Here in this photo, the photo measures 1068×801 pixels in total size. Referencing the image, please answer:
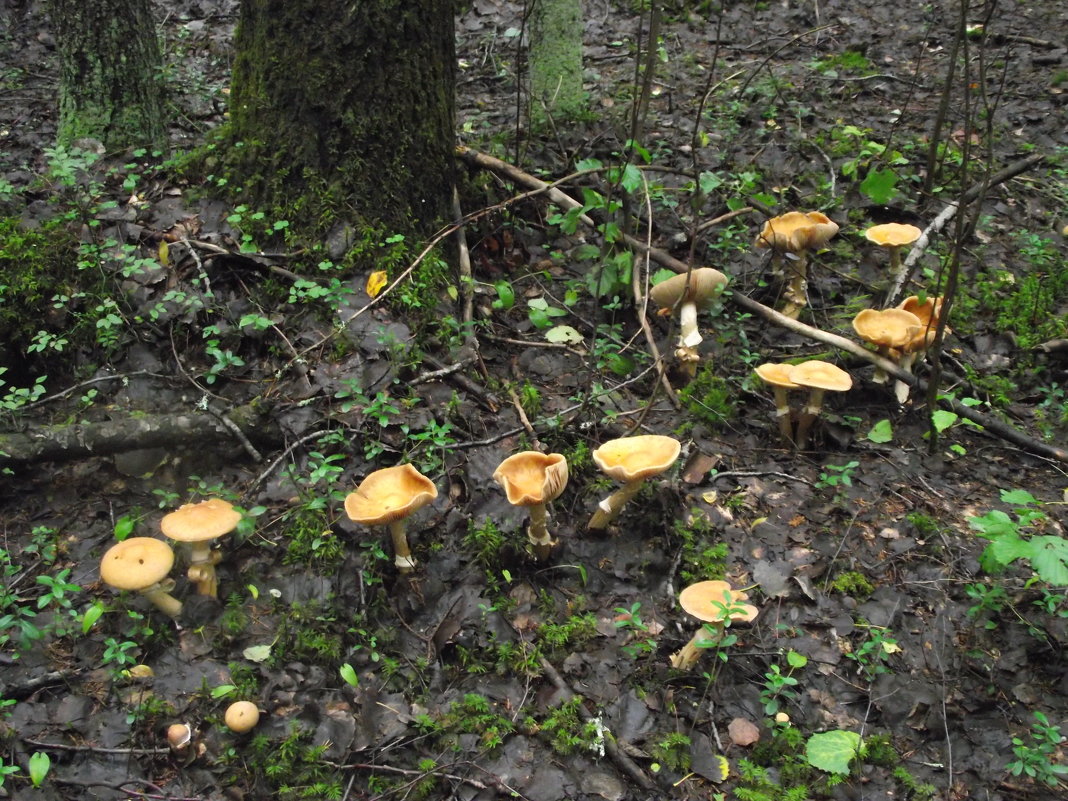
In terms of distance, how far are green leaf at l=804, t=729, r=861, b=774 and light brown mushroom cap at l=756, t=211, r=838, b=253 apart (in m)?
3.00

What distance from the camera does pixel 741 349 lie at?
4637mm

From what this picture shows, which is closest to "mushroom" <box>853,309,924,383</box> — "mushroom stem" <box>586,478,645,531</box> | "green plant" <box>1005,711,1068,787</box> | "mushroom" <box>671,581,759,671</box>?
"mushroom stem" <box>586,478,645,531</box>

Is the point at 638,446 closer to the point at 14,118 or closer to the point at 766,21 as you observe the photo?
the point at 14,118

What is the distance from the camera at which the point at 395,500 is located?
3.23 m

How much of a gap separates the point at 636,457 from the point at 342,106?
2749 millimetres

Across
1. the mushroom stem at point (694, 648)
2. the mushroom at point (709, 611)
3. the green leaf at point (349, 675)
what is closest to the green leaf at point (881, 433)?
the mushroom at point (709, 611)

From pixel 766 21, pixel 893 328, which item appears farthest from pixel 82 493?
pixel 766 21

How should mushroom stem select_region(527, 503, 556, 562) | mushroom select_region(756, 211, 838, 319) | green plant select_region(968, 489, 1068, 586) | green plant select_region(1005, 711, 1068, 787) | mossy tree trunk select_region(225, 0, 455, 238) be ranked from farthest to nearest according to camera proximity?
mushroom select_region(756, 211, 838, 319) < mossy tree trunk select_region(225, 0, 455, 238) < mushroom stem select_region(527, 503, 556, 562) < green plant select_region(968, 489, 1068, 586) < green plant select_region(1005, 711, 1068, 787)

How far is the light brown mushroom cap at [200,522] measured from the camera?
3.00 meters

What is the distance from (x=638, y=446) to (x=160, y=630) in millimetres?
2293

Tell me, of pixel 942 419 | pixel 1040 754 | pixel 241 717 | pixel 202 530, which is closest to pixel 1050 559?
pixel 1040 754

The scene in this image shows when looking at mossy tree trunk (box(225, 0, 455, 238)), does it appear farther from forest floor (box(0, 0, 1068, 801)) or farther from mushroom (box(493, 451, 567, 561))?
mushroom (box(493, 451, 567, 561))

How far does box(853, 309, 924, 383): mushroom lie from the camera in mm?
4148

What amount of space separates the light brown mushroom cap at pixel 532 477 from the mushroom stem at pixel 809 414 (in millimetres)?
1592
